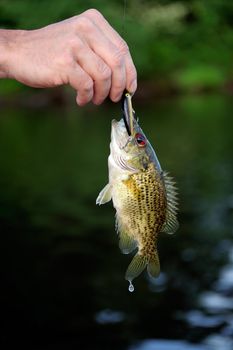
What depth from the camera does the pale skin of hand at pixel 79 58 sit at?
2.37m

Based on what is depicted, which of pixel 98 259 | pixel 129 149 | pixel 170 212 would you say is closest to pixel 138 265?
pixel 170 212

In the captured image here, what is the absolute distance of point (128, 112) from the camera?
299 cm

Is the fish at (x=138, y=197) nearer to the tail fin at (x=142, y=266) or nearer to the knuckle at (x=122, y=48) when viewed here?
the tail fin at (x=142, y=266)

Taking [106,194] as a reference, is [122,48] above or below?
above

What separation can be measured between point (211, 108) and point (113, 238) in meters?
20.9

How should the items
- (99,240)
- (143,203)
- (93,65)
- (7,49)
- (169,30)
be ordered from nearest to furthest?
1. (93,65)
2. (7,49)
3. (143,203)
4. (99,240)
5. (169,30)

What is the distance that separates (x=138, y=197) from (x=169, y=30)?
46.3 meters

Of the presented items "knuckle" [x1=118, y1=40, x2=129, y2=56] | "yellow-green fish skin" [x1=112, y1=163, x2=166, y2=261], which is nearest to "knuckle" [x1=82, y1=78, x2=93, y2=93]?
"knuckle" [x1=118, y1=40, x2=129, y2=56]

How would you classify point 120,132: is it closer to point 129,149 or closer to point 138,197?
point 129,149

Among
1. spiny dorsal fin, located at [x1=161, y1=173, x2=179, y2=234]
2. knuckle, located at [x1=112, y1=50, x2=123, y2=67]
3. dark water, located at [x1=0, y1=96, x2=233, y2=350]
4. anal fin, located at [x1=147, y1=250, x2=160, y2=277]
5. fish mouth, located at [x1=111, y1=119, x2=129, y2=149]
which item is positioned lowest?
anal fin, located at [x1=147, y1=250, x2=160, y2=277]

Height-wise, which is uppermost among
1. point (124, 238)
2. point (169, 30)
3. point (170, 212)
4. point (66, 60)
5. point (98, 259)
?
point (169, 30)

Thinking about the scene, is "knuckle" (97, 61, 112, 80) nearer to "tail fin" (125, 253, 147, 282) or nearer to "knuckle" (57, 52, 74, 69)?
"knuckle" (57, 52, 74, 69)

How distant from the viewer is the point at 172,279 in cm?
1098

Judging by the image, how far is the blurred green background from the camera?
931 cm
